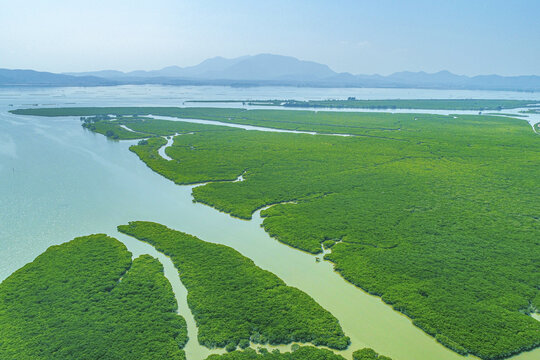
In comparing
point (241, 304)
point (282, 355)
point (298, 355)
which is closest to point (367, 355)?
point (298, 355)

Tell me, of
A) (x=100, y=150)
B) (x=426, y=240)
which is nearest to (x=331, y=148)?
(x=426, y=240)

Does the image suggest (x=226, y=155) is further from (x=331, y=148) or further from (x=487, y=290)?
(x=487, y=290)

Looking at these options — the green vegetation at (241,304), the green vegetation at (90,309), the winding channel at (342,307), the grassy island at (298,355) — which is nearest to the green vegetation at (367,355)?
the grassy island at (298,355)

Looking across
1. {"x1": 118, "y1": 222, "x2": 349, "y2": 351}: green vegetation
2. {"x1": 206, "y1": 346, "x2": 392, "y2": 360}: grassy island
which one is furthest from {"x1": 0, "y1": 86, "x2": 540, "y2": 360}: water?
{"x1": 118, "y1": 222, "x2": 349, "y2": 351}: green vegetation

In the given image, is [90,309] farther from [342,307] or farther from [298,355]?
[342,307]

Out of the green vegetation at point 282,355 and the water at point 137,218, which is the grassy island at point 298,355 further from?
the water at point 137,218

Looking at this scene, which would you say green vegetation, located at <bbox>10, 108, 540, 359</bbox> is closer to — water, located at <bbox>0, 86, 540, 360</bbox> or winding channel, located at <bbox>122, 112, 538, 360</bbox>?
winding channel, located at <bbox>122, 112, 538, 360</bbox>
